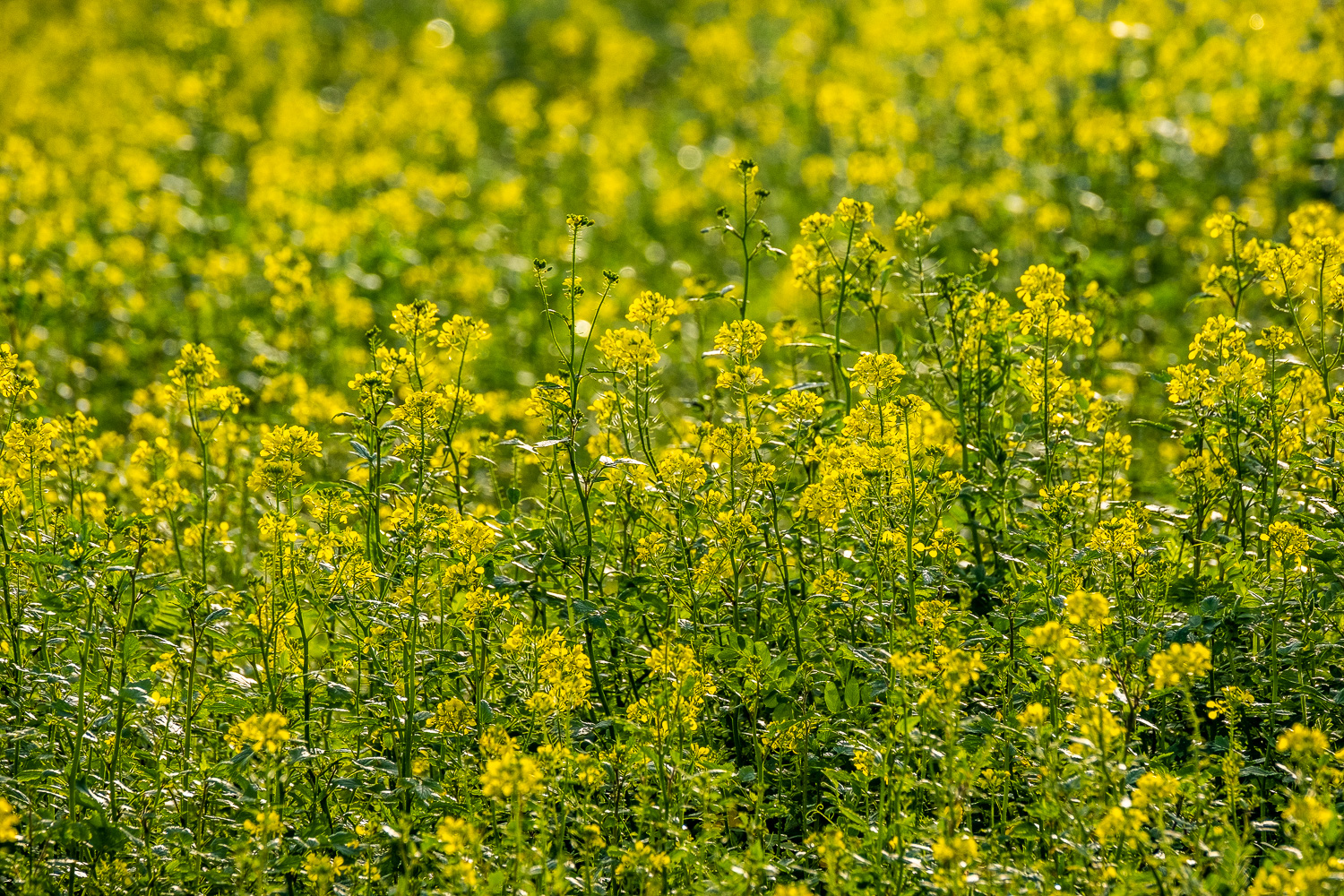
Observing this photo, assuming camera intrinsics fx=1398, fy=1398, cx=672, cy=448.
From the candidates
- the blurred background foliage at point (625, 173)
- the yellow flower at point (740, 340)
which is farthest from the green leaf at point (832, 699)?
the blurred background foliage at point (625, 173)

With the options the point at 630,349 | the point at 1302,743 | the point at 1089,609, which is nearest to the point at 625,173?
the point at 630,349

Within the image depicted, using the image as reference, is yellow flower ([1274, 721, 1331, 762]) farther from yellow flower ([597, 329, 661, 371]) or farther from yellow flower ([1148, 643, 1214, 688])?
yellow flower ([597, 329, 661, 371])

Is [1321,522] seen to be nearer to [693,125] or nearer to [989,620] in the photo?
[989,620]

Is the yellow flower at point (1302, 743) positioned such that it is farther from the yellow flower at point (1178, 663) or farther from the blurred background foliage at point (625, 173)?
the blurred background foliage at point (625, 173)

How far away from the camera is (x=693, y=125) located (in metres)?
10.9

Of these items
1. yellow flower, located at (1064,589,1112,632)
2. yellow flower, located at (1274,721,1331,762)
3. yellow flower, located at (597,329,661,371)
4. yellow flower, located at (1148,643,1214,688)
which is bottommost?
yellow flower, located at (1274,721,1331,762)

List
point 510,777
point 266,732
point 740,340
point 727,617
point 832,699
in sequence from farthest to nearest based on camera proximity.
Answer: point 727,617 → point 740,340 → point 832,699 → point 266,732 → point 510,777

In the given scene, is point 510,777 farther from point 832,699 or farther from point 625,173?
point 625,173

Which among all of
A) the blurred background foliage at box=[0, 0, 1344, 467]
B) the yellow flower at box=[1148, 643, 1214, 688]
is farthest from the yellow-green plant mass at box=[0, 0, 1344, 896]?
the blurred background foliage at box=[0, 0, 1344, 467]

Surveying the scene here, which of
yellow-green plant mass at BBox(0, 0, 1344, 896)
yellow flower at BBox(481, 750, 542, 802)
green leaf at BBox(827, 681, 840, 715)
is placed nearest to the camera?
yellow flower at BBox(481, 750, 542, 802)

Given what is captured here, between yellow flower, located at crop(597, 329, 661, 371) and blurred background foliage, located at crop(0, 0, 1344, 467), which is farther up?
blurred background foliage, located at crop(0, 0, 1344, 467)

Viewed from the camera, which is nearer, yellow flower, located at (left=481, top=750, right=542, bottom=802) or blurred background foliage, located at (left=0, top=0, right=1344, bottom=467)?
yellow flower, located at (left=481, top=750, right=542, bottom=802)

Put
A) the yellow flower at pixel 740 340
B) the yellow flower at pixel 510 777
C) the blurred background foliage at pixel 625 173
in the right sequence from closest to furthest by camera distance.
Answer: the yellow flower at pixel 510 777 < the yellow flower at pixel 740 340 < the blurred background foliage at pixel 625 173

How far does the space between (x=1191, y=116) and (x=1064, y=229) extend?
73.9 inches
